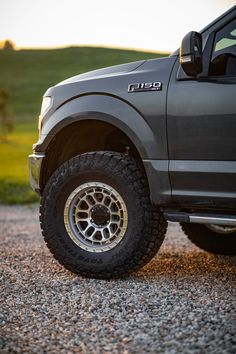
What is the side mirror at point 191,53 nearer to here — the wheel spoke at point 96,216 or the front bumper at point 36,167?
the wheel spoke at point 96,216

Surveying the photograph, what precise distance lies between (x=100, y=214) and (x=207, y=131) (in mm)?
1137

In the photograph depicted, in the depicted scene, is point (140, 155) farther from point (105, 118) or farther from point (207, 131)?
point (207, 131)

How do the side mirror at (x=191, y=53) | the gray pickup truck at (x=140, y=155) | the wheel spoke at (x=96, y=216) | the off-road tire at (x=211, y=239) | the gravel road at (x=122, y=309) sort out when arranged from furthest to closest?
the off-road tire at (x=211, y=239) < the wheel spoke at (x=96, y=216) < the gray pickup truck at (x=140, y=155) < the side mirror at (x=191, y=53) < the gravel road at (x=122, y=309)

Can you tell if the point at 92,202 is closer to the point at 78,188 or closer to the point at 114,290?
the point at 78,188

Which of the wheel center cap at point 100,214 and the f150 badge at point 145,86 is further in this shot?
the wheel center cap at point 100,214

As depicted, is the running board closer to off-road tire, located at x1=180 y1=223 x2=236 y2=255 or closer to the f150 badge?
the f150 badge

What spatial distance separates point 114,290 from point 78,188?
0.92 meters

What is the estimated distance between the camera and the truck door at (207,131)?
424 centimetres

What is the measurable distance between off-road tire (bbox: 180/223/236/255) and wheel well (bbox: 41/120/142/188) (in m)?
1.15

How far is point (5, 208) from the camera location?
13133 mm

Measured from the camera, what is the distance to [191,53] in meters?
4.19

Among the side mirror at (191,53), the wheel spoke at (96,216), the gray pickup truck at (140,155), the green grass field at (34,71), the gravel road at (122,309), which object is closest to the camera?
the gravel road at (122,309)

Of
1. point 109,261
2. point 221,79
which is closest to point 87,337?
point 109,261

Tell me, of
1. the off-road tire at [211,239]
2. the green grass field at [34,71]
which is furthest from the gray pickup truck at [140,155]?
the green grass field at [34,71]
